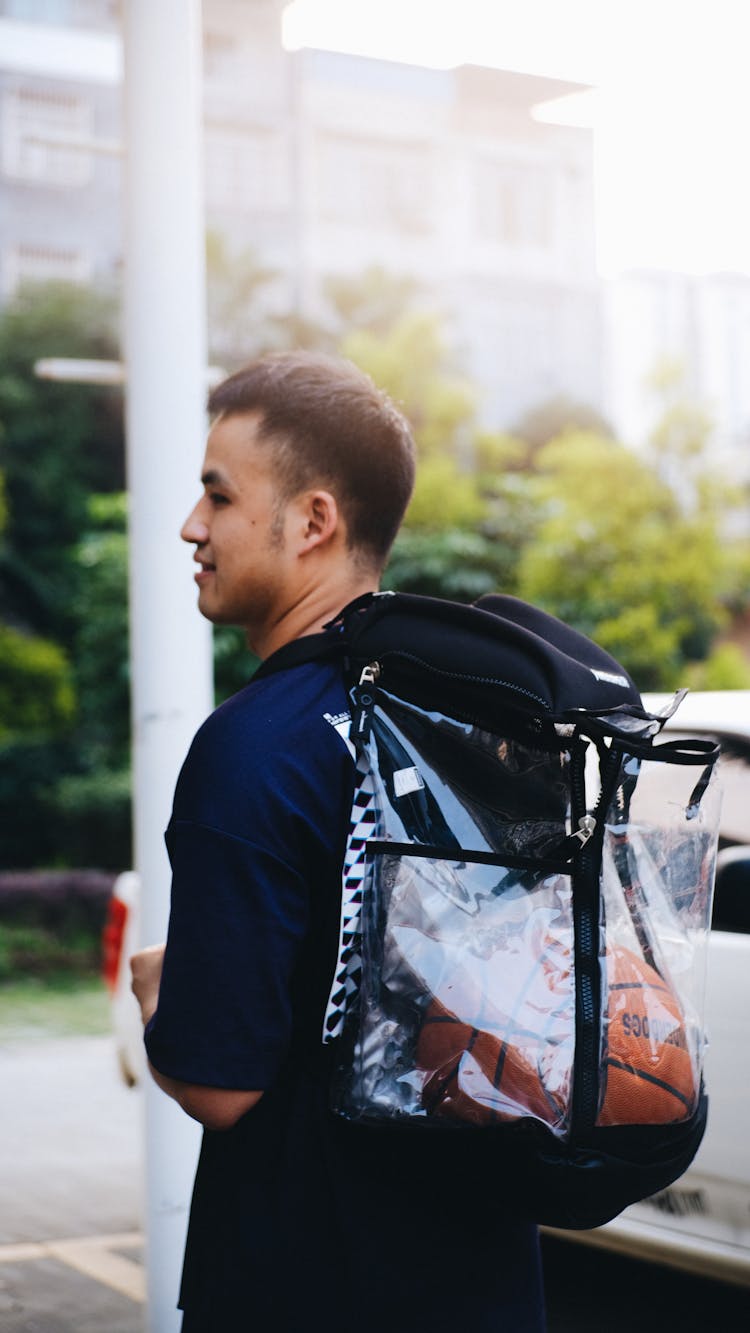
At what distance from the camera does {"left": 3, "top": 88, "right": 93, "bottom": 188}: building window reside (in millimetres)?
28453

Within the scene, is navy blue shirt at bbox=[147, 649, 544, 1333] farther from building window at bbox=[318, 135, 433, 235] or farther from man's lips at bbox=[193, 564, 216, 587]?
building window at bbox=[318, 135, 433, 235]

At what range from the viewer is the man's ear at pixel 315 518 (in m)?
1.70

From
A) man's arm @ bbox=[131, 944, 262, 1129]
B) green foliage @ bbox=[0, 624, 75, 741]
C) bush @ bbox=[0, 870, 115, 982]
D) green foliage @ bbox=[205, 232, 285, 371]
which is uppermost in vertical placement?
green foliage @ bbox=[205, 232, 285, 371]

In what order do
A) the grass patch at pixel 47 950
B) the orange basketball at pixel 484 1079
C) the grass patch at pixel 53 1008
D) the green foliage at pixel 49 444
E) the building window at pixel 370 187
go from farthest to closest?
the building window at pixel 370 187 → the green foliage at pixel 49 444 → the grass patch at pixel 47 950 → the grass patch at pixel 53 1008 → the orange basketball at pixel 484 1079

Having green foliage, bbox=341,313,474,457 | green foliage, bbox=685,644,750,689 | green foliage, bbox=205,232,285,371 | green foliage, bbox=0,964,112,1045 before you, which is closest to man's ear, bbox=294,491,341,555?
green foliage, bbox=0,964,112,1045

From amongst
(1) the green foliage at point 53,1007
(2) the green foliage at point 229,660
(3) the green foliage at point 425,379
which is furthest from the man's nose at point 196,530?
(3) the green foliage at point 425,379

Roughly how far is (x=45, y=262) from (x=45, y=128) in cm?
268

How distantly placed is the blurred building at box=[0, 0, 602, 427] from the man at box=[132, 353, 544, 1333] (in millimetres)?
24365

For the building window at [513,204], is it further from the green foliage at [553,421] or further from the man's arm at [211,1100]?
the man's arm at [211,1100]

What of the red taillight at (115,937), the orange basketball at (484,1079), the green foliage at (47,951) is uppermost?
the orange basketball at (484,1079)

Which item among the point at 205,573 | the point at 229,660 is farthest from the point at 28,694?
the point at 205,573

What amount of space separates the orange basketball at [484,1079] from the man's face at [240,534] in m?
0.51

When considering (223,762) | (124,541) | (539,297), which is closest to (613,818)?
(223,762)

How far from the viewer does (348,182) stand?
1334 inches
